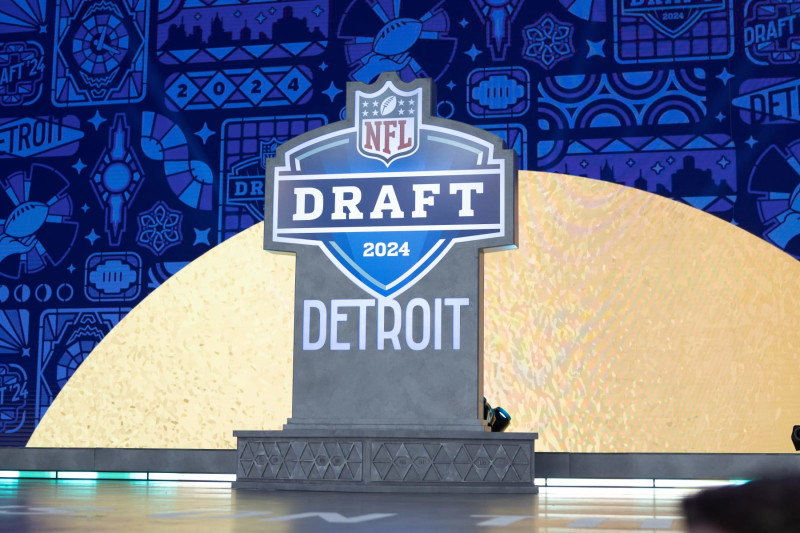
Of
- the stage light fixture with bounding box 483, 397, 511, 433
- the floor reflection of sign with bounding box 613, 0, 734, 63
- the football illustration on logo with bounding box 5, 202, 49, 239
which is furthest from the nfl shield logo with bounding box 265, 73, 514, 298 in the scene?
the football illustration on logo with bounding box 5, 202, 49, 239

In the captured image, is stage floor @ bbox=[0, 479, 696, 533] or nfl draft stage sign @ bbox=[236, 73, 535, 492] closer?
stage floor @ bbox=[0, 479, 696, 533]

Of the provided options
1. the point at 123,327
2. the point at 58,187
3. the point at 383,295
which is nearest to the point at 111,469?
the point at 123,327

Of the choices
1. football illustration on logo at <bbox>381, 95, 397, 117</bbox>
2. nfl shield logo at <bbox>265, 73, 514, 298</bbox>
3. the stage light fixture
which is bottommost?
the stage light fixture

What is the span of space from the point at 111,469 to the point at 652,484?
5622 mm

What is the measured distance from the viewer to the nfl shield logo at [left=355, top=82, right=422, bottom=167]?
826 centimetres

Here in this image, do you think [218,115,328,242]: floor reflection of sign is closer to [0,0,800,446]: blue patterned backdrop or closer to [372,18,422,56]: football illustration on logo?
[0,0,800,446]: blue patterned backdrop

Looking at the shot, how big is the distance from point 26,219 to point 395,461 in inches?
300

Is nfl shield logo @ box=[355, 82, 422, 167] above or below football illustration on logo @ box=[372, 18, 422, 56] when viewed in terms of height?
below

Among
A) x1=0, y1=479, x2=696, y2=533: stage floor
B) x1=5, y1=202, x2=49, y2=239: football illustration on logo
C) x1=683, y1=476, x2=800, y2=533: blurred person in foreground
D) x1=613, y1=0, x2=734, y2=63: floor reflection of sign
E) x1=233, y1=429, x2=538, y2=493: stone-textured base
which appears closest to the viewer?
x1=683, y1=476, x2=800, y2=533: blurred person in foreground

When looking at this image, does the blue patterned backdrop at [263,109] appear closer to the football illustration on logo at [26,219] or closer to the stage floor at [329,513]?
the football illustration on logo at [26,219]

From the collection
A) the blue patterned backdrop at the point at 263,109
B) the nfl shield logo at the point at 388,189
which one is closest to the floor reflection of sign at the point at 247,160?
the blue patterned backdrop at the point at 263,109

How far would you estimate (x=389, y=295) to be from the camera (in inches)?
317

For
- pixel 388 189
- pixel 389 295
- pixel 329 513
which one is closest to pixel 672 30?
pixel 388 189

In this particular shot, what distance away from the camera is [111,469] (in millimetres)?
11461
